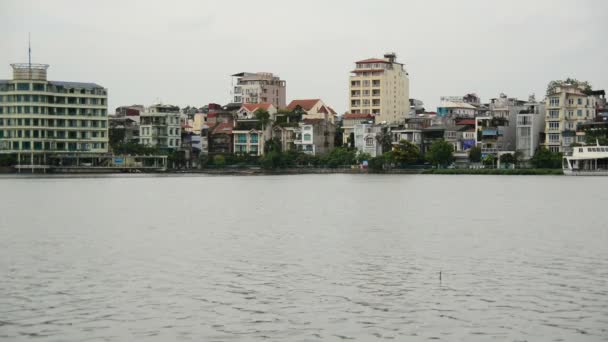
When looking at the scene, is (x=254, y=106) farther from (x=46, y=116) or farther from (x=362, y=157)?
(x=46, y=116)

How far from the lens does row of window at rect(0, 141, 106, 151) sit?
384 feet

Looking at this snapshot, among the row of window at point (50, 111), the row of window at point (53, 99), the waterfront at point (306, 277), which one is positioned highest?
the row of window at point (53, 99)

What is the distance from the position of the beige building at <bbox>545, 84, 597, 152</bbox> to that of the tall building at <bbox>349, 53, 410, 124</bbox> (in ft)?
126

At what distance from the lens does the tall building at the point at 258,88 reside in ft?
512

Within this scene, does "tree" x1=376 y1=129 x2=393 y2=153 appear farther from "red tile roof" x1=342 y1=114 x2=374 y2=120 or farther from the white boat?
the white boat

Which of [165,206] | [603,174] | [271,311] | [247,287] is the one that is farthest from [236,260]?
[603,174]

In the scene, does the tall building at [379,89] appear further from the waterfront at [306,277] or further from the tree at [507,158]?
the waterfront at [306,277]

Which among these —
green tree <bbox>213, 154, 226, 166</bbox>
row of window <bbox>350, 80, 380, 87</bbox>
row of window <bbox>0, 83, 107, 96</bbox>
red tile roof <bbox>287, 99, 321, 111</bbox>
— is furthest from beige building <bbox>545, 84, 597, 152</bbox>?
row of window <bbox>0, 83, 107, 96</bbox>

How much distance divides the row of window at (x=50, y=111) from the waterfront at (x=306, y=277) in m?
79.9

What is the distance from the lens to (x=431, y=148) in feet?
372

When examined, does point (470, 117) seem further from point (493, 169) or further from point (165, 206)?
A: point (165, 206)

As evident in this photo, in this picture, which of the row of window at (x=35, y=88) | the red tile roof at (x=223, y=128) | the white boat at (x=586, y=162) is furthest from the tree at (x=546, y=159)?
the row of window at (x=35, y=88)

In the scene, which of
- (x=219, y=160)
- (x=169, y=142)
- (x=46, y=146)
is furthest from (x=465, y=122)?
(x=46, y=146)

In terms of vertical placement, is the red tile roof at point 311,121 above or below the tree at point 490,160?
above
